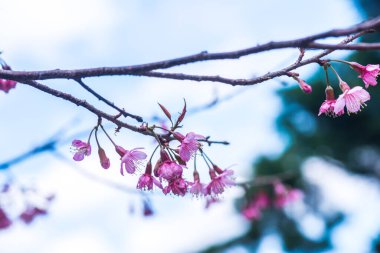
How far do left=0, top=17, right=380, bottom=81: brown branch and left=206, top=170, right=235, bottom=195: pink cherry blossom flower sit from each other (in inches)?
34.7

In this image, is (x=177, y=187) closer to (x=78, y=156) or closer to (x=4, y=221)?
(x=78, y=156)

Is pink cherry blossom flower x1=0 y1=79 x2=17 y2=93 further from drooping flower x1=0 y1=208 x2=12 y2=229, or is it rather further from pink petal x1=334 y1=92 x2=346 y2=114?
drooping flower x1=0 y1=208 x2=12 y2=229

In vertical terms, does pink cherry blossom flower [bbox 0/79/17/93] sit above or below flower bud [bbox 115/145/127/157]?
above

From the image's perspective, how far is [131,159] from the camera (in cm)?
163

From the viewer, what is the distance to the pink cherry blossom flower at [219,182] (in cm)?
177

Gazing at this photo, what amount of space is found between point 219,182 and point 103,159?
0.49 meters

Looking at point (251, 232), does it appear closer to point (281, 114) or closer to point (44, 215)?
point (281, 114)

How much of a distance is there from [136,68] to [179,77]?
122 millimetres

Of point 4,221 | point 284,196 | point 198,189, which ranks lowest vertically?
point 198,189

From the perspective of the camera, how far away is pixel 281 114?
14664mm

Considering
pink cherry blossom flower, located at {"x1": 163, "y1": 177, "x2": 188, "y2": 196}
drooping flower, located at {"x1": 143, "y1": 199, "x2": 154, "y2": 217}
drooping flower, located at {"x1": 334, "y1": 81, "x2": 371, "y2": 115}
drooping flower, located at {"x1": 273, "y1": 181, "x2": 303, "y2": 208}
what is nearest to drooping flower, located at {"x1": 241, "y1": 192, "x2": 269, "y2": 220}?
drooping flower, located at {"x1": 273, "y1": 181, "x2": 303, "y2": 208}

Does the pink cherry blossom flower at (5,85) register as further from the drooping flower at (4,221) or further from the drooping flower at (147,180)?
the drooping flower at (4,221)

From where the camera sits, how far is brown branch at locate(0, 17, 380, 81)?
79cm

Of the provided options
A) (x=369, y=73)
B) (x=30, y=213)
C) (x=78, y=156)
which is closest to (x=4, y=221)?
(x=30, y=213)
